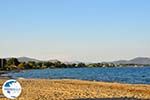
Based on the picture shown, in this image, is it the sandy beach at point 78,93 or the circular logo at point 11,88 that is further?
the sandy beach at point 78,93

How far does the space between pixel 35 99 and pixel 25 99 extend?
504mm

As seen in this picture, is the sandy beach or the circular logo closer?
the circular logo

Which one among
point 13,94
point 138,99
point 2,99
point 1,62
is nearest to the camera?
point 13,94

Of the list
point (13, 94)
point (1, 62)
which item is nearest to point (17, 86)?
point (13, 94)

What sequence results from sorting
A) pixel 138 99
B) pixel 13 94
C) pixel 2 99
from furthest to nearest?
pixel 138 99
pixel 2 99
pixel 13 94

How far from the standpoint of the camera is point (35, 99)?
20656 mm

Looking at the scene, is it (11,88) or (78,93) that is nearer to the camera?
(11,88)

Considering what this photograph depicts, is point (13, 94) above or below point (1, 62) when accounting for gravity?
below

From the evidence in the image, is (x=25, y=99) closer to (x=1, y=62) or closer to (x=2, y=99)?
(x=2, y=99)

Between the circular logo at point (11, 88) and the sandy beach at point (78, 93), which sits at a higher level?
the circular logo at point (11, 88)

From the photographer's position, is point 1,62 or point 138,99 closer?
point 1,62

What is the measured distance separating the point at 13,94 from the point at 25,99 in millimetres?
10534

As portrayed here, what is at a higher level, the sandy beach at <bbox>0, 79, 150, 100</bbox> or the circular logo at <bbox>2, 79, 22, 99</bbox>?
the circular logo at <bbox>2, 79, 22, 99</bbox>

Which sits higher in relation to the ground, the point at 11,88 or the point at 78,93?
the point at 11,88
